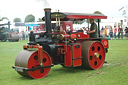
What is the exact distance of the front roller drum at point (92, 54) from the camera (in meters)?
6.91

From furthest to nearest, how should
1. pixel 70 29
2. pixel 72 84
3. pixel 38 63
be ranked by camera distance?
pixel 70 29 → pixel 38 63 → pixel 72 84

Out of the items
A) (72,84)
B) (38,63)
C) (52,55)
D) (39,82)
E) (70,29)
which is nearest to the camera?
(72,84)

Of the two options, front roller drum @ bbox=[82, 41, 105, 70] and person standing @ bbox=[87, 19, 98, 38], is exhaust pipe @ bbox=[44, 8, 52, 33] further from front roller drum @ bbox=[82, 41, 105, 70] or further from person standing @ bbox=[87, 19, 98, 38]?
person standing @ bbox=[87, 19, 98, 38]

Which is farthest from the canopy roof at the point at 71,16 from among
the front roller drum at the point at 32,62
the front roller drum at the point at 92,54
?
the front roller drum at the point at 32,62

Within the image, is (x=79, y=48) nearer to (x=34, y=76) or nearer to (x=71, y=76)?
(x=71, y=76)

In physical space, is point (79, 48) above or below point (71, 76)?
above

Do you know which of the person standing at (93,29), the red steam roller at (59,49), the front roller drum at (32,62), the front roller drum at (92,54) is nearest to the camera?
the front roller drum at (32,62)

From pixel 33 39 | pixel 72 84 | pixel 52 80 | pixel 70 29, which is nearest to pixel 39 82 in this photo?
pixel 52 80

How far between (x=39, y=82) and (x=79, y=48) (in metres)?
1.69

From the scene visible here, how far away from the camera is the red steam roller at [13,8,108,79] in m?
6.02

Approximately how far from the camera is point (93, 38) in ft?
24.4

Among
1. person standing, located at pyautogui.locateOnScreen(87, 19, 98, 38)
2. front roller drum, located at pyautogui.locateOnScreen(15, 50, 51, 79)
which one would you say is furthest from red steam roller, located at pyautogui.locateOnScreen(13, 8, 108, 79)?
person standing, located at pyautogui.locateOnScreen(87, 19, 98, 38)

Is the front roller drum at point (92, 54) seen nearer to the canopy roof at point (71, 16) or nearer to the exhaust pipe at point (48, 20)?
the canopy roof at point (71, 16)

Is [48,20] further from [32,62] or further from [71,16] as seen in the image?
[32,62]
